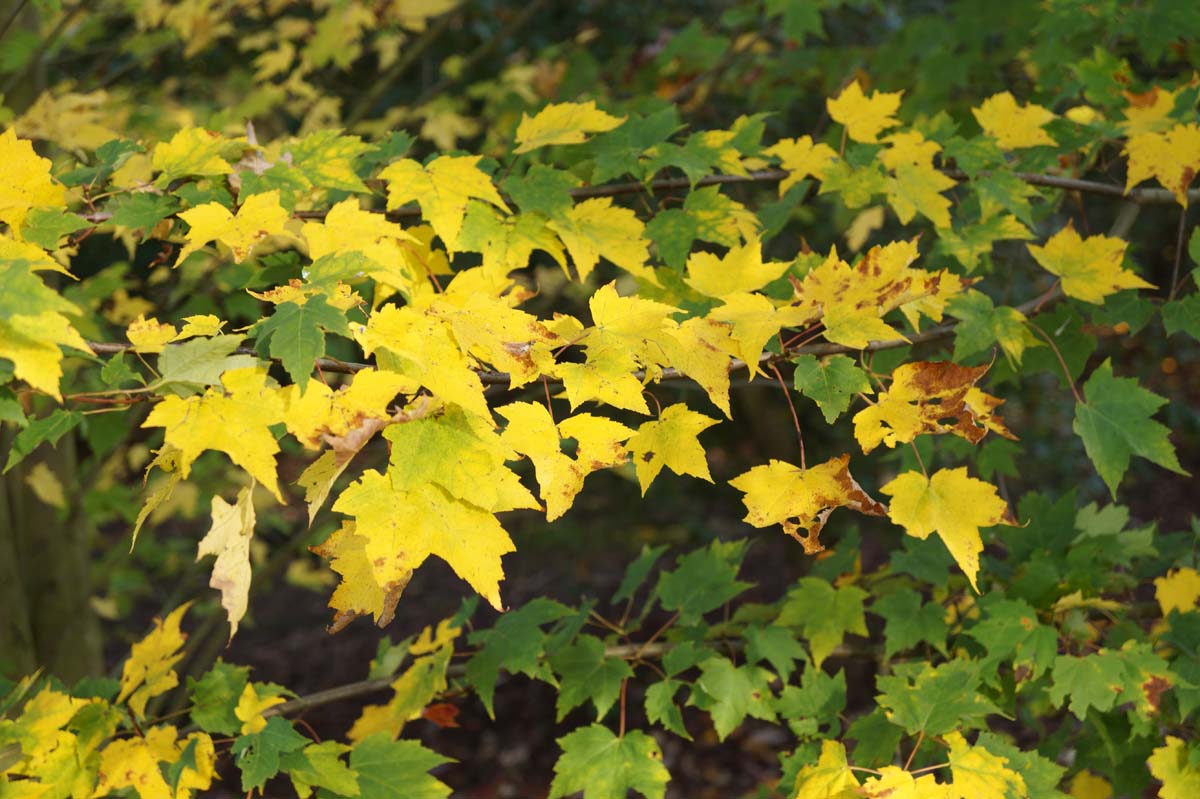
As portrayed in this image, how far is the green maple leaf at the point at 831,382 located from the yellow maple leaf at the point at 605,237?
38 cm

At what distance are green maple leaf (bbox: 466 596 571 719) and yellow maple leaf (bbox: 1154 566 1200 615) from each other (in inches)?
47.7

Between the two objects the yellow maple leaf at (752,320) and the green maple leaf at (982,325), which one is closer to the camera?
the yellow maple leaf at (752,320)

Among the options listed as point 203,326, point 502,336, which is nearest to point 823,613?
point 502,336

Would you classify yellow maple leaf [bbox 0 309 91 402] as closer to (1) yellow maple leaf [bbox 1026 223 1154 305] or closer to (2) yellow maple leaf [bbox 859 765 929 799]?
(2) yellow maple leaf [bbox 859 765 929 799]

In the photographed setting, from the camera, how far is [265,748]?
1780 mm

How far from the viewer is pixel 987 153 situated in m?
2.01

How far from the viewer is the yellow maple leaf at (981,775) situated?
1.66 metres

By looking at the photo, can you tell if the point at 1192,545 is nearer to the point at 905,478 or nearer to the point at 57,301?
the point at 905,478

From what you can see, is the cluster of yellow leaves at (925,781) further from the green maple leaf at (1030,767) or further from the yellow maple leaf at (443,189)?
the yellow maple leaf at (443,189)

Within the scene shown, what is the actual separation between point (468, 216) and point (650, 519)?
19.7 feet

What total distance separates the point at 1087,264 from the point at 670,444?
2.89 feet

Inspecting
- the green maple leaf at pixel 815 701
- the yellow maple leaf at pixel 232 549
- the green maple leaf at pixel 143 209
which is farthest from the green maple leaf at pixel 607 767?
the green maple leaf at pixel 143 209

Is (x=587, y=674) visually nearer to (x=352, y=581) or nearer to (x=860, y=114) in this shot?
(x=352, y=581)

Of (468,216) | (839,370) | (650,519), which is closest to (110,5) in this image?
(468,216)
